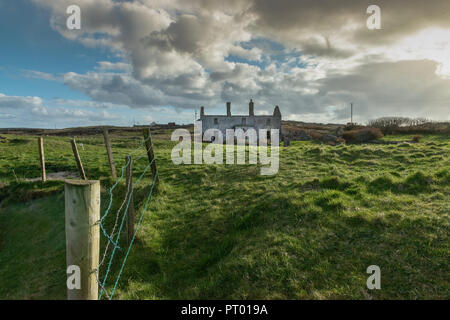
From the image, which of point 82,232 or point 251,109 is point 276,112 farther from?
point 82,232

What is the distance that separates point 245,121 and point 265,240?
46.9 meters

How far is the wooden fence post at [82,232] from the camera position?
115 inches

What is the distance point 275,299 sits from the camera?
3898mm

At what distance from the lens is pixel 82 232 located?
299cm

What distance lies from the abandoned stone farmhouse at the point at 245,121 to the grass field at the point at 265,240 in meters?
40.7

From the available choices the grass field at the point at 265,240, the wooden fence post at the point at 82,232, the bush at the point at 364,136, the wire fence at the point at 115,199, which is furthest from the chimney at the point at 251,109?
the wooden fence post at the point at 82,232

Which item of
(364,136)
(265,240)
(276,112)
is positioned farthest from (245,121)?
(265,240)

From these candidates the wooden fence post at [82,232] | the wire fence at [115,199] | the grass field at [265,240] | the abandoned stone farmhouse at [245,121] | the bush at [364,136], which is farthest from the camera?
the abandoned stone farmhouse at [245,121]

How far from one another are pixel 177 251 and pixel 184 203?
306 centimetres

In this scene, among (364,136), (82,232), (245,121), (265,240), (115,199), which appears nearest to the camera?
(82,232)

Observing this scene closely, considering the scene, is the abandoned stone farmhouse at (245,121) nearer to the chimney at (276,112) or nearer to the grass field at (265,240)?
the chimney at (276,112)

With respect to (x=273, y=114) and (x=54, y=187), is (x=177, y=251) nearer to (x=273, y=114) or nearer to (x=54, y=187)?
(x=54, y=187)

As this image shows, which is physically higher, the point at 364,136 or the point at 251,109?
the point at 251,109
